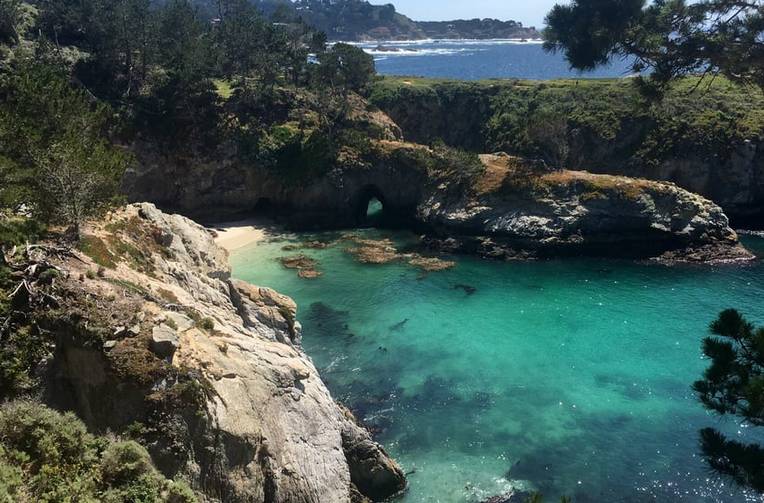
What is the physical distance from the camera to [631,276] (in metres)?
47.0

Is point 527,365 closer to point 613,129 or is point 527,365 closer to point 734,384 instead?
point 734,384

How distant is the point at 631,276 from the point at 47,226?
44379 millimetres

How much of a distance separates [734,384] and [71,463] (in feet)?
50.5

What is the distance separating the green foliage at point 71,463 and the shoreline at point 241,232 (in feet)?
132

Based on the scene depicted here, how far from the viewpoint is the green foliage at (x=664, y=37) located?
49.8 feet

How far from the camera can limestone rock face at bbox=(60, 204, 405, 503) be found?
1615 cm

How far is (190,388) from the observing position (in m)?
15.8

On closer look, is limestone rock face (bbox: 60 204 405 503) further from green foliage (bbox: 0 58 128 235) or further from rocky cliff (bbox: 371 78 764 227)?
rocky cliff (bbox: 371 78 764 227)

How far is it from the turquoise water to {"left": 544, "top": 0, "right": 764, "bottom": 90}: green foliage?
15.0m

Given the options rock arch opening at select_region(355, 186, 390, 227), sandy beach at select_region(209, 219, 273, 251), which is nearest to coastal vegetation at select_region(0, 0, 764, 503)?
rock arch opening at select_region(355, 186, 390, 227)

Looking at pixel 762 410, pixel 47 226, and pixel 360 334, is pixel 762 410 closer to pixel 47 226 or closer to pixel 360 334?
pixel 47 226

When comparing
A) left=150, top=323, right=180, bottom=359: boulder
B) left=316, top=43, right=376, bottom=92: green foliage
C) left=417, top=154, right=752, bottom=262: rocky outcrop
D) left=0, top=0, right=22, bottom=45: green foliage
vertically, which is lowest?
left=417, top=154, right=752, bottom=262: rocky outcrop

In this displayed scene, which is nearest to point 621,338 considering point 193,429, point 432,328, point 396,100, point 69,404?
point 432,328

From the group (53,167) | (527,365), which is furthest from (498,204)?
(53,167)
